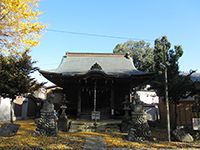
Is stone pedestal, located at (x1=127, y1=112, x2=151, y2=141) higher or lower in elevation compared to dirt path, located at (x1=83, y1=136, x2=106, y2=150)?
higher

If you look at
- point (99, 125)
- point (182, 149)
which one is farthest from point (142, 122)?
point (99, 125)

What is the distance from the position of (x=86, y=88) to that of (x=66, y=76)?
8.28 ft

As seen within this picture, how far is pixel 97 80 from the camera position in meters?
16.0

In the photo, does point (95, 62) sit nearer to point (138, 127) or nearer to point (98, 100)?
point (98, 100)

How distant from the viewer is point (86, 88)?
1736cm

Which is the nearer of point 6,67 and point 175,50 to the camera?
point 6,67

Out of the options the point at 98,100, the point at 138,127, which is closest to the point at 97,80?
the point at 98,100

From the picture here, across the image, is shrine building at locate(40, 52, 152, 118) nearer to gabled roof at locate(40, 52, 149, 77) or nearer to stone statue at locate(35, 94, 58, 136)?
gabled roof at locate(40, 52, 149, 77)

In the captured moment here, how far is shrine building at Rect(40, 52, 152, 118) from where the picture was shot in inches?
609

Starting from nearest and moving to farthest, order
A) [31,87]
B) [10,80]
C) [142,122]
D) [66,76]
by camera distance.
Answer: [142,122] → [10,80] → [31,87] → [66,76]

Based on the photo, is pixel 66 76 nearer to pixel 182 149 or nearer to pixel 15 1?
pixel 15 1

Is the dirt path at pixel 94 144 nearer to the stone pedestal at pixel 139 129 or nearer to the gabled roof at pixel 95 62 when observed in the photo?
the stone pedestal at pixel 139 129

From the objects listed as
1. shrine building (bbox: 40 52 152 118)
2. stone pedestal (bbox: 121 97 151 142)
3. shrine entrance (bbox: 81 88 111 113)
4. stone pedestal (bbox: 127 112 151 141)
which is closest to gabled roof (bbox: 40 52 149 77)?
shrine building (bbox: 40 52 152 118)

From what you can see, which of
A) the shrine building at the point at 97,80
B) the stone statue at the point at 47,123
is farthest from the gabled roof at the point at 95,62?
the stone statue at the point at 47,123
